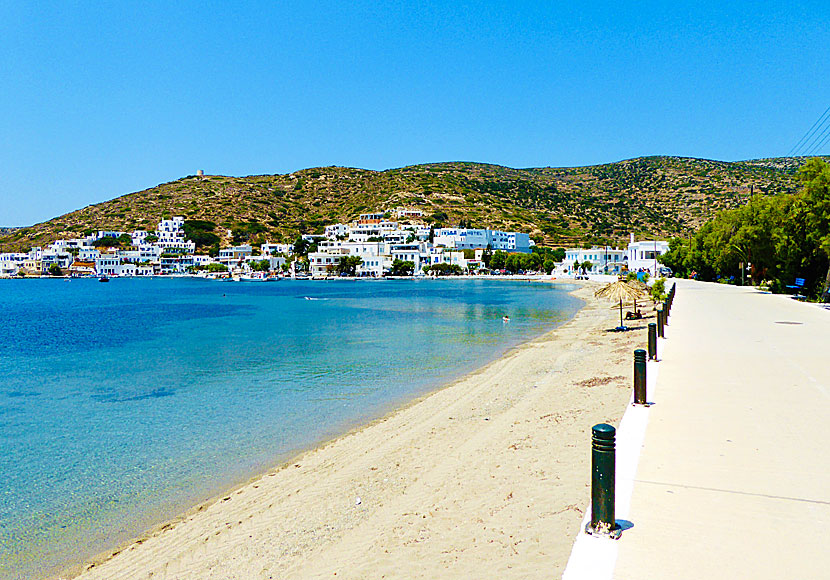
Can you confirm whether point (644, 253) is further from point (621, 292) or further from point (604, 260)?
point (621, 292)

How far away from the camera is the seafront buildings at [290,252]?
506ft

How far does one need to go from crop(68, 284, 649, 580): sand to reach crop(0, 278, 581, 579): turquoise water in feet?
3.43

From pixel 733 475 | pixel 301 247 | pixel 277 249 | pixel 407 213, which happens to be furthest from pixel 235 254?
pixel 733 475

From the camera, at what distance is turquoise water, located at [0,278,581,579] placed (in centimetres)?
821

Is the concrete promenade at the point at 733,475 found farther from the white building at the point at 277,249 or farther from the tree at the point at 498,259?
the white building at the point at 277,249

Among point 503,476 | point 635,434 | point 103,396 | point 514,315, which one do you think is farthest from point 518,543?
point 514,315

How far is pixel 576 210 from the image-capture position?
176500 millimetres

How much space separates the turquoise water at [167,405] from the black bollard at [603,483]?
5873mm

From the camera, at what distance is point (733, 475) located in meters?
5.68

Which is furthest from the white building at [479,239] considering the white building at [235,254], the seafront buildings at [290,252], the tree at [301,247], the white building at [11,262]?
the white building at [11,262]

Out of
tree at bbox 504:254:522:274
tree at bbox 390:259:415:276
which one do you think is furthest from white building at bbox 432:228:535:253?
tree at bbox 504:254:522:274

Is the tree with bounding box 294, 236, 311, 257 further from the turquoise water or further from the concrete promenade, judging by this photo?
the concrete promenade

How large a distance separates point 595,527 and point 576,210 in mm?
180152

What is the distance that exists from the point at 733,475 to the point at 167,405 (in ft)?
44.9
